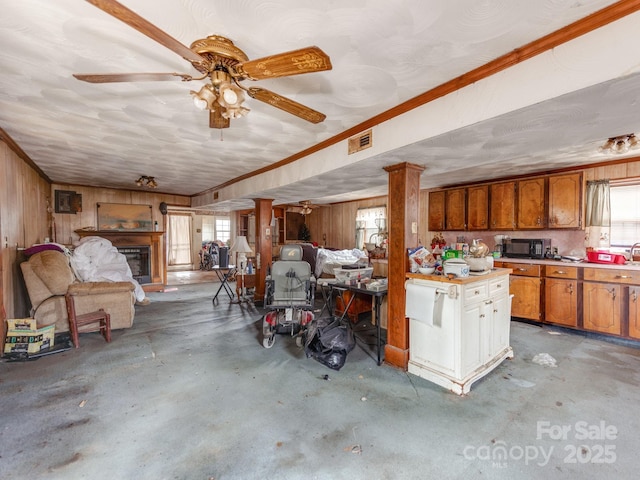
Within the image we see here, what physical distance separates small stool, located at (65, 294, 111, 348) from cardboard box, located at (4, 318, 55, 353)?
0.25 metres

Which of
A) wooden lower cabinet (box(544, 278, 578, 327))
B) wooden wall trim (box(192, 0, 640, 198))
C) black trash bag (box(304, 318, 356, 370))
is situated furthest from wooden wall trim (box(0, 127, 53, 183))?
wooden lower cabinet (box(544, 278, 578, 327))

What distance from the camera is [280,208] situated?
9.21m

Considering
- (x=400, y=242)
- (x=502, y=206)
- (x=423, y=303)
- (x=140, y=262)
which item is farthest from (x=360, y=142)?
(x=140, y=262)

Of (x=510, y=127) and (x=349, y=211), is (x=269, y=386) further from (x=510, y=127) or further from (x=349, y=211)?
(x=349, y=211)

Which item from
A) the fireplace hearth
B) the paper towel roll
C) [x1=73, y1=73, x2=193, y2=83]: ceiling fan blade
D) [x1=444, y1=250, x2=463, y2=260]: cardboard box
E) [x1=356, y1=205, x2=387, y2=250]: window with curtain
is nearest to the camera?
[x1=73, y1=73, x2=193, y2=83]: ceiling fan blade

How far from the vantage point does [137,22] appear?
1.18 meters

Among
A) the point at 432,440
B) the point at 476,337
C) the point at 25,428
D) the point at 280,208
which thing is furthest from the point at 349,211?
the point at 25,428

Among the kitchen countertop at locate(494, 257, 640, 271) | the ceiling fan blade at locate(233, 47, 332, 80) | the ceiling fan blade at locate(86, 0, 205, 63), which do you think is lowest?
the kitchen countertop at locate(494, 257, 640, 271)

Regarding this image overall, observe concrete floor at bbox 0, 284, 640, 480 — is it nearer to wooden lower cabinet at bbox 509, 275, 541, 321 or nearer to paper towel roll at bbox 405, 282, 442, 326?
paper towel roll at bbox 405, 282, 442, 326

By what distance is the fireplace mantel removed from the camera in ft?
20.7

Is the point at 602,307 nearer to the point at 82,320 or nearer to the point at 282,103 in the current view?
the point at 282,103

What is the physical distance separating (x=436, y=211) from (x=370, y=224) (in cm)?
216

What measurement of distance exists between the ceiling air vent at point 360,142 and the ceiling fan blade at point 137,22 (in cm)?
163

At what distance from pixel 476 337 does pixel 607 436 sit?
96cm
